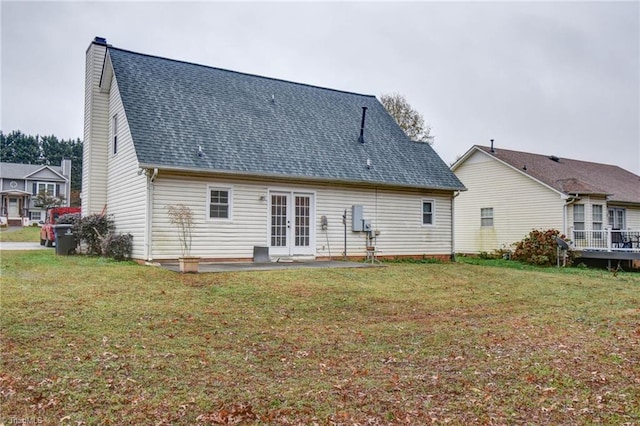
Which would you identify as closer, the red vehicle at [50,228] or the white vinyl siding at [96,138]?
the white vinyl siding at [96,138]

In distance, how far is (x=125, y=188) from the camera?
48.1 feet

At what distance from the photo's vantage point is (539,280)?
13109mm

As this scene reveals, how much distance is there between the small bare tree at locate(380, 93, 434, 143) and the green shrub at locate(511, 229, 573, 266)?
57.9 ft

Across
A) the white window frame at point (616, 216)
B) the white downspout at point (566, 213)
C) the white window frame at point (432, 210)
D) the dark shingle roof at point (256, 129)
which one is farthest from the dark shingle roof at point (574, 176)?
the white window frame at point (432, 210)

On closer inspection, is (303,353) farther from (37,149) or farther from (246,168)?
(37,149)

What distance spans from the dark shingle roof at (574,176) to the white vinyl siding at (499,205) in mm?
481

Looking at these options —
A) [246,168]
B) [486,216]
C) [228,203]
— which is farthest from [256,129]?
[486,216]

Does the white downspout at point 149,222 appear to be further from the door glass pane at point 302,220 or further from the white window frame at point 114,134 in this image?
the door glass pane at point 302,220

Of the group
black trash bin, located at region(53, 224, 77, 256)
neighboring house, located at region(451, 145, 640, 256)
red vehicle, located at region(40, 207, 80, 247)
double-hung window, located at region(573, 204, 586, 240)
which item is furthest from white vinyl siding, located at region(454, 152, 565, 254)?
red vehicle, located at region(40, 207, 80, 247)

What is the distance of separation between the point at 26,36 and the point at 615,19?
60.6 ft

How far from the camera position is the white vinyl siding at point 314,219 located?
13344 mm

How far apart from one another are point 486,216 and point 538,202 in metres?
2.80

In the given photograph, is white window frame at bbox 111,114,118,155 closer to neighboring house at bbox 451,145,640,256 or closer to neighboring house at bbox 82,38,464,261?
neighboring house at bbox 82,38,464,261

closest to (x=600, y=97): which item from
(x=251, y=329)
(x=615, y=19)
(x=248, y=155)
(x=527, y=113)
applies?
(x=527, y=113)
